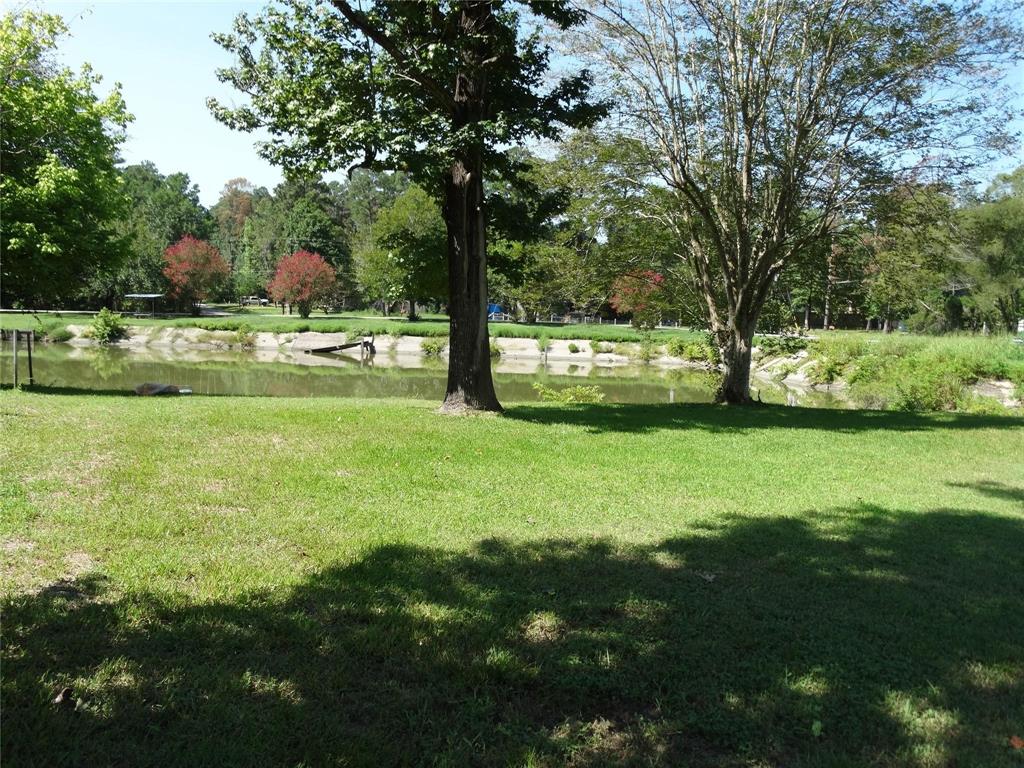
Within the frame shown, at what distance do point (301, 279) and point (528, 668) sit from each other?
175 ft

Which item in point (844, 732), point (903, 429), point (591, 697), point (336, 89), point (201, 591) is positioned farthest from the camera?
point (903, 429)

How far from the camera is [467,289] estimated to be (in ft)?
38.0

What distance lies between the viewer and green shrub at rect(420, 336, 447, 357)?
4069cm

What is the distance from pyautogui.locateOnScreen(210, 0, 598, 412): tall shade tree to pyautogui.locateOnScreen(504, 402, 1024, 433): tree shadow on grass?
1599 millimetres

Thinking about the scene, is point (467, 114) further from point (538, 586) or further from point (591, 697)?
point (591, 697)

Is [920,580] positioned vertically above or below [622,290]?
below

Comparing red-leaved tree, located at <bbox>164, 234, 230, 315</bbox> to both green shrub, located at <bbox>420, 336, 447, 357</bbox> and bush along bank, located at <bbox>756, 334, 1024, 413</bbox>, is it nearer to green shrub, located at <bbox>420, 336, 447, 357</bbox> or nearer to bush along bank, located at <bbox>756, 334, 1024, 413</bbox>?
green shrub, located at <bbox>420, 336, 447, 357</bbox>

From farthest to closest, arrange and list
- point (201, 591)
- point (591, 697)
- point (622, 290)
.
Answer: point (622, 290) < point (201, 591) < point (591, 697)

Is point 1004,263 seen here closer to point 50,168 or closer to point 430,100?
point 430,100

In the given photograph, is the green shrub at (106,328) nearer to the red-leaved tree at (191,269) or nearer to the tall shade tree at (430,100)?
the red-leaved tree at (191,269)

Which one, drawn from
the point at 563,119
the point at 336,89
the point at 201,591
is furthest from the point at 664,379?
the point at 201,591

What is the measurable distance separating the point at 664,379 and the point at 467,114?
844 inches

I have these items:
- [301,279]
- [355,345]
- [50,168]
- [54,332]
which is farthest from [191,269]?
[50,168]

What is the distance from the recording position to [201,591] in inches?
159
